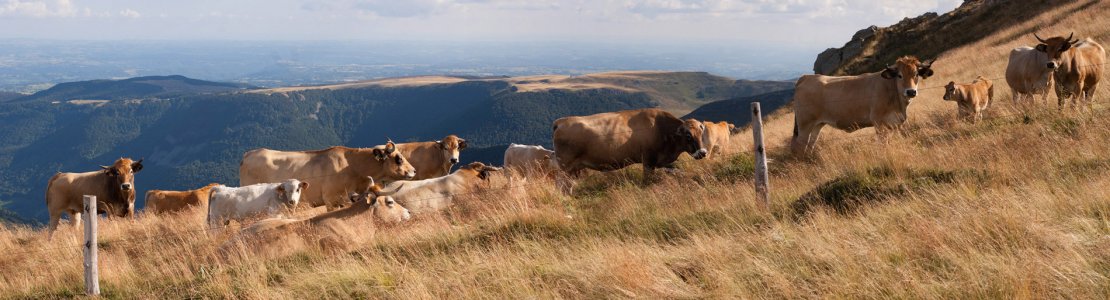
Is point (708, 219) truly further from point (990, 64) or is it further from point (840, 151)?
point (990, 64)

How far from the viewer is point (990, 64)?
27078mm

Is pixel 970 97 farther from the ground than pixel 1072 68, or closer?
closer

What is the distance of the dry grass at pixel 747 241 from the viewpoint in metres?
5.94

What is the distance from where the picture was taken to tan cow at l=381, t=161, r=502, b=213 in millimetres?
13602

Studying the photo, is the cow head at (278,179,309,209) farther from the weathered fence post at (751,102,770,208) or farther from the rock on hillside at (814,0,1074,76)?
the rock on hillside at (814,0,1074,76)

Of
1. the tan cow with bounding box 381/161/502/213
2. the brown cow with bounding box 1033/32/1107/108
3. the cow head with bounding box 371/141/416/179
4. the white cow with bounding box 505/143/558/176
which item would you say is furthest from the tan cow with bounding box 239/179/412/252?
the brown cow with bounding box 1033/32/1107/108

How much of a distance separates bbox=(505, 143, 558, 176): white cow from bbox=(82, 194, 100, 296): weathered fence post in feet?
23.9

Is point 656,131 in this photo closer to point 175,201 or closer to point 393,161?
point 393,161

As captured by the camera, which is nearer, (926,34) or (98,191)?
(98,191)

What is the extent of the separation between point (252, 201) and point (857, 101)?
11196mm

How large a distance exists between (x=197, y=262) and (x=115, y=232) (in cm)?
560

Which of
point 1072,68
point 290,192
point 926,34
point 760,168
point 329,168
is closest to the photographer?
point 760,168

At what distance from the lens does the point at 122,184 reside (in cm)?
1814

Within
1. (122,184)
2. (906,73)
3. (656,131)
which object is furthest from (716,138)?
(122,184)
